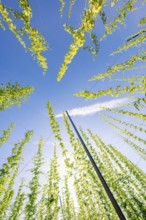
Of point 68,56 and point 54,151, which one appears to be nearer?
point 68,56

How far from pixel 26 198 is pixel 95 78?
1830 centimetres

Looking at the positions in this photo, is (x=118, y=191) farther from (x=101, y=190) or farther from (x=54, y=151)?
(x=54, y=151)

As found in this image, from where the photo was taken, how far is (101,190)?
2456 cm

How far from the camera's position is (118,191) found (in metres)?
23.0

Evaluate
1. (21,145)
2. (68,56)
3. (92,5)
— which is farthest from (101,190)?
(92,5)

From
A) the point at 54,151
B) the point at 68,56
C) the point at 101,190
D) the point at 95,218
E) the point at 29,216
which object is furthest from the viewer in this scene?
the point at 54,151

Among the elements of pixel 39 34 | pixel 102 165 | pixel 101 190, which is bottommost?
pixel 39 34

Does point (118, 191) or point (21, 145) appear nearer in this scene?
point (21, 145)

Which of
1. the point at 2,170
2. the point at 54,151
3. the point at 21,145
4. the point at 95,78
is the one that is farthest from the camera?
the point at 54,151

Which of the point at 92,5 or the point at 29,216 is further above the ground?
the point at 29,216

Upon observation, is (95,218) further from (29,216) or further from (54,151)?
(54,151)

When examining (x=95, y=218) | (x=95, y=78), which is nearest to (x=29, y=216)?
(x=95, y=218)

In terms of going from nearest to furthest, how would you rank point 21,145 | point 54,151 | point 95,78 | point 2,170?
point 95,78, point 2,170, point 21,145, point 54,151

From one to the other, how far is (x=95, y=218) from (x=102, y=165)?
21.7 feet
